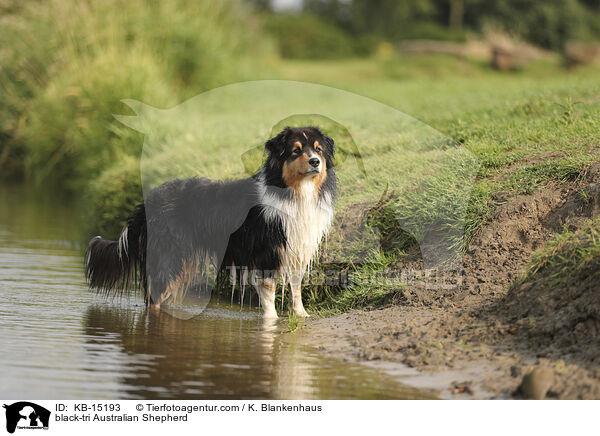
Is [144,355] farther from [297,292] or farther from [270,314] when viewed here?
[297,292]

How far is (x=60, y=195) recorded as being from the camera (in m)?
17.4

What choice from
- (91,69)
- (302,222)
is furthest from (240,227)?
(91,69)

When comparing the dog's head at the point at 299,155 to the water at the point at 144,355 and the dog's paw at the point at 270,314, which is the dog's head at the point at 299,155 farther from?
the water at the point at 144,355

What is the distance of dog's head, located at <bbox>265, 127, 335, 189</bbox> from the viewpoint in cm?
Result: 666

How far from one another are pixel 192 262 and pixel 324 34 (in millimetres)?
32004

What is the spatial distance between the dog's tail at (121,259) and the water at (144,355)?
198 mm

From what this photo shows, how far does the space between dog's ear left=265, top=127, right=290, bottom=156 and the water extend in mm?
1481

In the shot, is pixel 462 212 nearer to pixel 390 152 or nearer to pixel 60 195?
pixel 390 152

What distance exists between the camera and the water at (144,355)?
16.2ft

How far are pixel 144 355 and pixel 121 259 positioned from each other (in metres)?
2.10

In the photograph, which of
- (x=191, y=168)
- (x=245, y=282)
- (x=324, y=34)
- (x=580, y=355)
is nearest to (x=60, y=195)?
(x=191, y=168)
